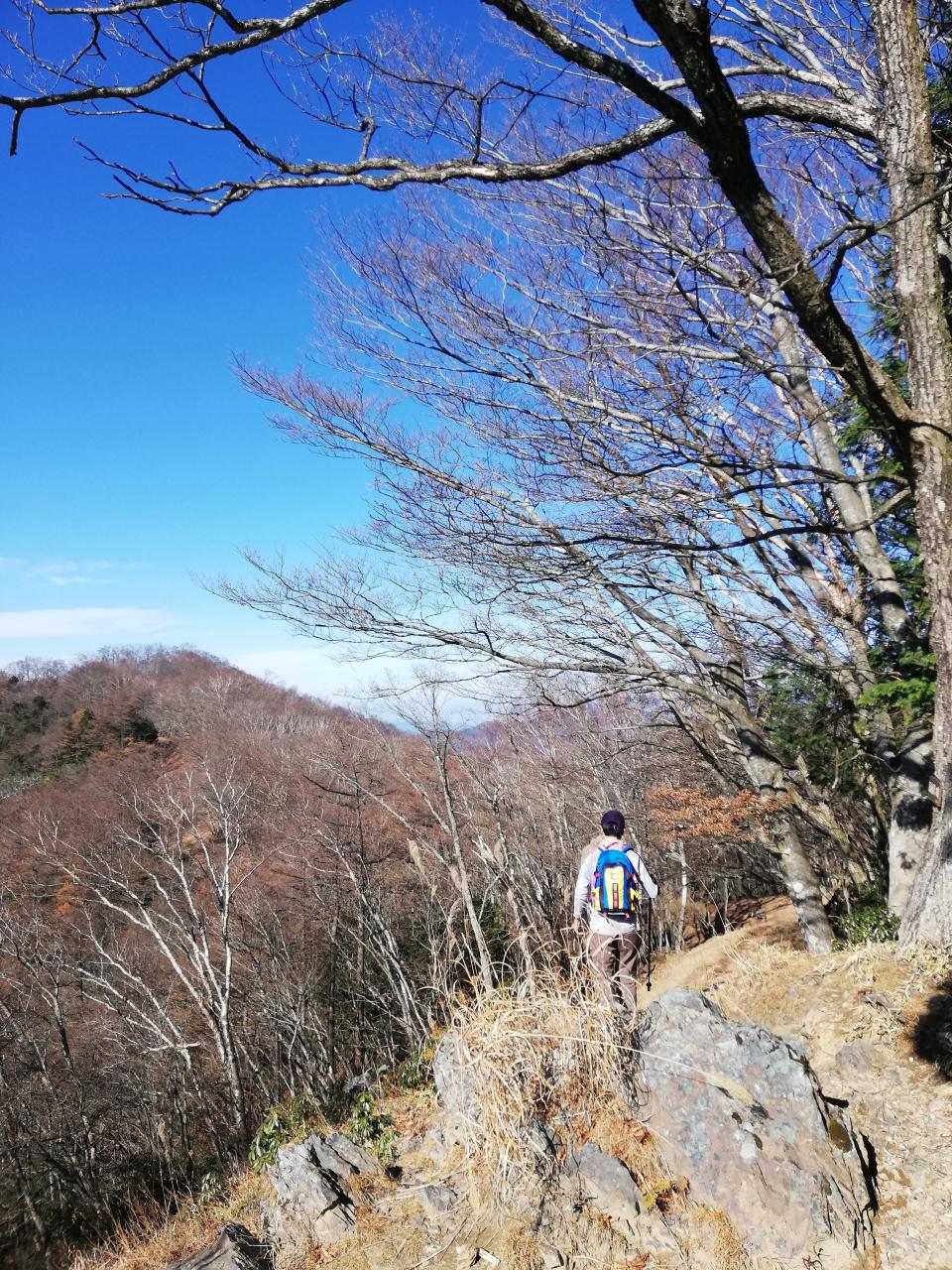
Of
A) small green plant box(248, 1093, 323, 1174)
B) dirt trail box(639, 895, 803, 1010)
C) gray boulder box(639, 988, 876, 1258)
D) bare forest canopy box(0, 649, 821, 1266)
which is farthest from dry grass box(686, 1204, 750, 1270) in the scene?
bare forest canopy box(0, 649, 821, 1266)

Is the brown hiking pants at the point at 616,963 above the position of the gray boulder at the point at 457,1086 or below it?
above

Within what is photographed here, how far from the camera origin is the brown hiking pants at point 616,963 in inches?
126

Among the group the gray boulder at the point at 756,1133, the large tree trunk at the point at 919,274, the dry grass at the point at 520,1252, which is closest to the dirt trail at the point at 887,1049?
the gray boulder at the point at 756,1133

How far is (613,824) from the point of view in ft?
12.8

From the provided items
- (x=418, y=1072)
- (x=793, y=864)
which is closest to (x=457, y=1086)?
(x=418, y=1072)

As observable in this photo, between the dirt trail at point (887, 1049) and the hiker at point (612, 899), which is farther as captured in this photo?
the hiker at point (612, 899)

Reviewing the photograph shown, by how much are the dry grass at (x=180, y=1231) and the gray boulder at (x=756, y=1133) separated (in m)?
2.62

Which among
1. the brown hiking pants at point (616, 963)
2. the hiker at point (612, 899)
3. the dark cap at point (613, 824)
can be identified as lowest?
the brown hiking pants at point (616, 963)

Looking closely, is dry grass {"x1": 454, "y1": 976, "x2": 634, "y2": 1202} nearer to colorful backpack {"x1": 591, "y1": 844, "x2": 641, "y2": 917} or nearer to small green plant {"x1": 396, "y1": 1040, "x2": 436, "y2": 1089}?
colorful backpack {"x1": 591, "y1": 844, "x2": 641, "y2": 917}

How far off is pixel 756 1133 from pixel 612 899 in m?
1.26

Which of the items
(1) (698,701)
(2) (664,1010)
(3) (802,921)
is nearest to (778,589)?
(1) (698,701)

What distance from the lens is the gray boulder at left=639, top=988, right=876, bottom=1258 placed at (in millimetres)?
2352

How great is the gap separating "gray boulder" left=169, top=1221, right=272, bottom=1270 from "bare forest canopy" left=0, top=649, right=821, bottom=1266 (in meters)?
5.05

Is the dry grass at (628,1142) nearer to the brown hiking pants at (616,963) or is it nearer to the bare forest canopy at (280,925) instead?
the brown hiking pants at (616,963)
